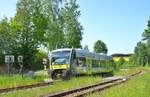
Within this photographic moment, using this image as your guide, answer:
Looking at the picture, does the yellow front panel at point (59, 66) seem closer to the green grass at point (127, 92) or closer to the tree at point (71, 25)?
the green grass at point (127, 92)

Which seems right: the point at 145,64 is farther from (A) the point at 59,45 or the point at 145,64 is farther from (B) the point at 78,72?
(B) the point at 78,72

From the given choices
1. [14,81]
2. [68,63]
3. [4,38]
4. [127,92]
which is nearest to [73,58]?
[68,63]

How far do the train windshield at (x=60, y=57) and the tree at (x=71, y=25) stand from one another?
34632mm

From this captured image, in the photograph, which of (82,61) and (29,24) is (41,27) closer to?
(29,24)

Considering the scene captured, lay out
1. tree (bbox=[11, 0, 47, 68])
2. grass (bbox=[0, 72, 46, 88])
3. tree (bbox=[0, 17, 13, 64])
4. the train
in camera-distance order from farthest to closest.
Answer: tree (bbox=[11, 0, 47, 68]), tree (bbox=[0, 17, 13, 64]), the train, grass (bbox=[0, 72, 46, 88])

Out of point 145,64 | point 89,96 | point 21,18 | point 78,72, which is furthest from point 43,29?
point 145,64

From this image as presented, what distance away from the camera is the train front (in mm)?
37094

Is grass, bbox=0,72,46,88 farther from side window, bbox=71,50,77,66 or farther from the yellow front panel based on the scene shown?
side window, bbox=71,50,77,66

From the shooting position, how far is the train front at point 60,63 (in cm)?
3709

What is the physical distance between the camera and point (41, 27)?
73562 mm

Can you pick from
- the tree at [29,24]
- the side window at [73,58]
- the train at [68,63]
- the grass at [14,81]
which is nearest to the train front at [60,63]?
the train at [68,63]

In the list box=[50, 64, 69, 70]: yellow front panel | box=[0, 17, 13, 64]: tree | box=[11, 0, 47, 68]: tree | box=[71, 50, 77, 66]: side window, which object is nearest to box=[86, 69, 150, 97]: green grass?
box=[71, 50, 77, 66]: side window

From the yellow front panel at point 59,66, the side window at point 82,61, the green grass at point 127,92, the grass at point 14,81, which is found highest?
the side window at point 82,61

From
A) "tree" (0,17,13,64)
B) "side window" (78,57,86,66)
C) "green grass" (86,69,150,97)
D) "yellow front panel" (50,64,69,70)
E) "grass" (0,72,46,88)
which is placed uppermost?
"tree" (0,17,13,64)
